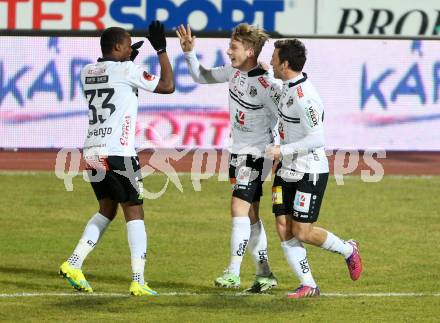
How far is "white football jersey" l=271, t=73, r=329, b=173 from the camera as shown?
1088 cm

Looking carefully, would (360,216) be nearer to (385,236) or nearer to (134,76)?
(385,236)

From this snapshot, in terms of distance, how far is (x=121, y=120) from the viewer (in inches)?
442

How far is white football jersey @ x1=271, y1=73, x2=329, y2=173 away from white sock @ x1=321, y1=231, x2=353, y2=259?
60cm

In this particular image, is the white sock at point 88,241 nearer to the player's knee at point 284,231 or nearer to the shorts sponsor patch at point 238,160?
the shorts sponsor patch at point 238,160

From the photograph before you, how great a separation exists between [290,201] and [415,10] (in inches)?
886

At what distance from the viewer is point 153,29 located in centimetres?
1123

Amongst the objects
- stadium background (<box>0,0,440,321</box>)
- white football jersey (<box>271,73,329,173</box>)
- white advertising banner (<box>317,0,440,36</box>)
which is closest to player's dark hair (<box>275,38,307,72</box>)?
white football jersey (<box>271,73,329,173</box>)

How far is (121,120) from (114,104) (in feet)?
0.50

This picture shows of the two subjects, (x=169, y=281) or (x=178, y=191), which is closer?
(x=169, y=281)

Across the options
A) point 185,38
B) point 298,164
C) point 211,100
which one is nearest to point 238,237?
point 298,164

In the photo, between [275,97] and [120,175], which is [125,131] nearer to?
[120,175]

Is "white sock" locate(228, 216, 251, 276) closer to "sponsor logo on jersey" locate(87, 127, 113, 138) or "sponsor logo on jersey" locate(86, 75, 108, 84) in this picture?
"sponsor logo on jersey" locate(87, 127, 113, 138)

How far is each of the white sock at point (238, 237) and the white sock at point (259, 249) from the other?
21 centimetres

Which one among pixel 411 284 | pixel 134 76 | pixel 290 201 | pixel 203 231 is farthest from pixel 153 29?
pixel 203 231
